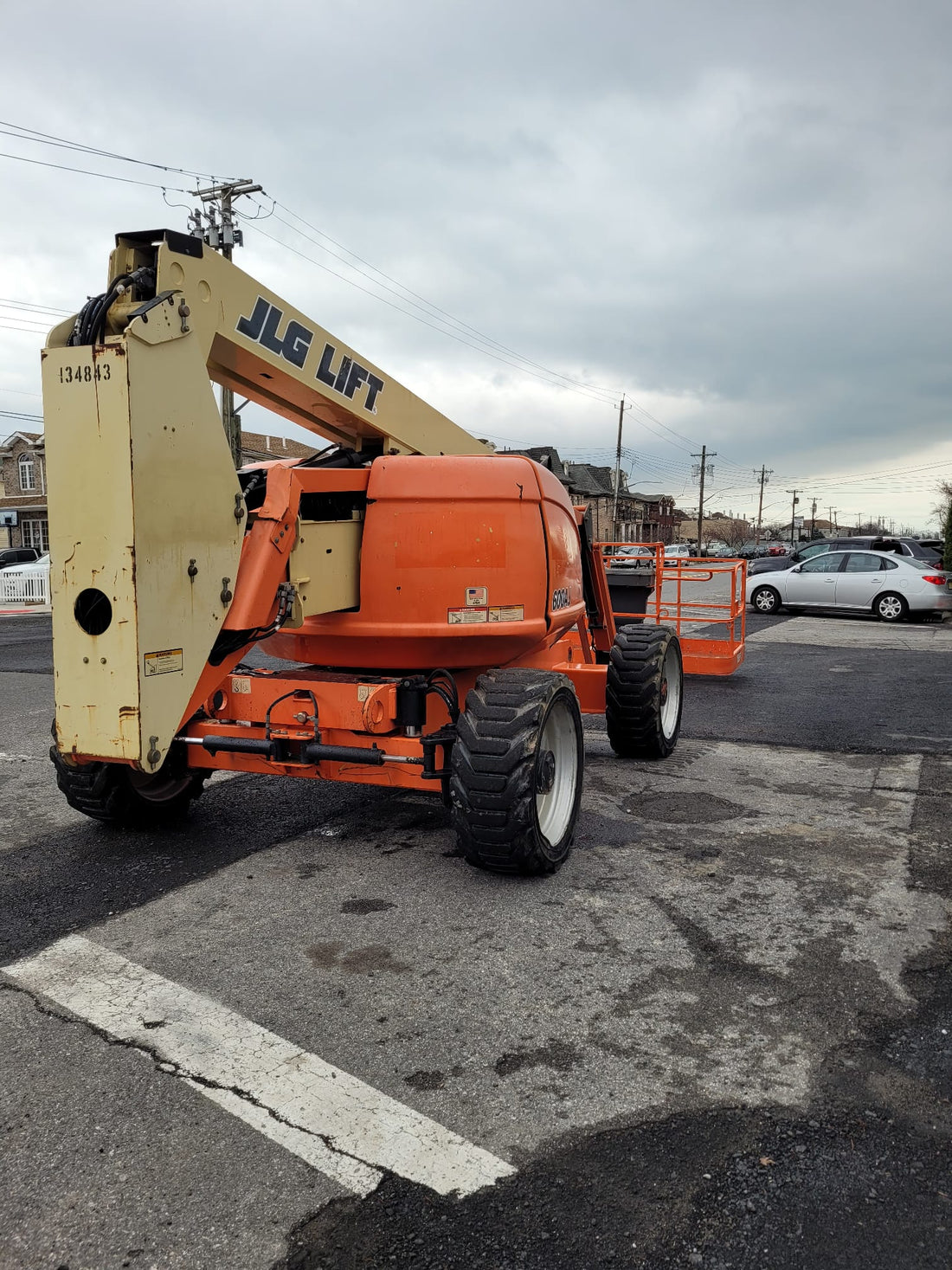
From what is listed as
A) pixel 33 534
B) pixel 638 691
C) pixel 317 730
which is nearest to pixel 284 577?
pixel 317 730

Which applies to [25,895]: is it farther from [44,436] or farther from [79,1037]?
[44,436]

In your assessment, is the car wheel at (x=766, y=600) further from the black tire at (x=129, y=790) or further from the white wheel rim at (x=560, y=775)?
the black tire at (x=129, y=790)

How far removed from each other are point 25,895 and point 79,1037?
5.22 ft

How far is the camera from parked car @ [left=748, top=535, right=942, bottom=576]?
2423 cm

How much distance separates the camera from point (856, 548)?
23.1 meters

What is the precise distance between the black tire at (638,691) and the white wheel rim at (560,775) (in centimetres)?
202

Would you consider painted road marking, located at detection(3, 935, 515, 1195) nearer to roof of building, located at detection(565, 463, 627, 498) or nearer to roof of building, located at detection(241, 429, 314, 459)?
roof of building, located at detection(241, 429, 314, 459)

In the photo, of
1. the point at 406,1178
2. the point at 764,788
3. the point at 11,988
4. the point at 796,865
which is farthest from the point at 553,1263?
the point at 764,788

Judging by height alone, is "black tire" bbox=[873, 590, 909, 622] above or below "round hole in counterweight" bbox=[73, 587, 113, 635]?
below

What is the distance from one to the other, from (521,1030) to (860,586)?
18544mm

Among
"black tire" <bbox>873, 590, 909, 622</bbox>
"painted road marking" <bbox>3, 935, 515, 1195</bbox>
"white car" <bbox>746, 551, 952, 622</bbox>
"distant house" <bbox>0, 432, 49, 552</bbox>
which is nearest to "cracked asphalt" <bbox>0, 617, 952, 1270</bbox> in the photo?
"painted road marking" <bbox>3, 935, 515, 1195</bbox>

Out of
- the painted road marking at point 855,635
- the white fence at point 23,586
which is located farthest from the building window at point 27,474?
the painted road marking at point 855,635

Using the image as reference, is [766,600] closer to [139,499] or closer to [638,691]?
[638,691]

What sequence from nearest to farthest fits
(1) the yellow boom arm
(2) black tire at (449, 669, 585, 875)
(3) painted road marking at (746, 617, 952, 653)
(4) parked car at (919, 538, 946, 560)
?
(1) the yellow boom arm
(2) black tire at (449, 669, 585, 875)
(3) painted road marking at (746, 617, 952, 653)
(4) parked car at (919, 538, 946, 560)
